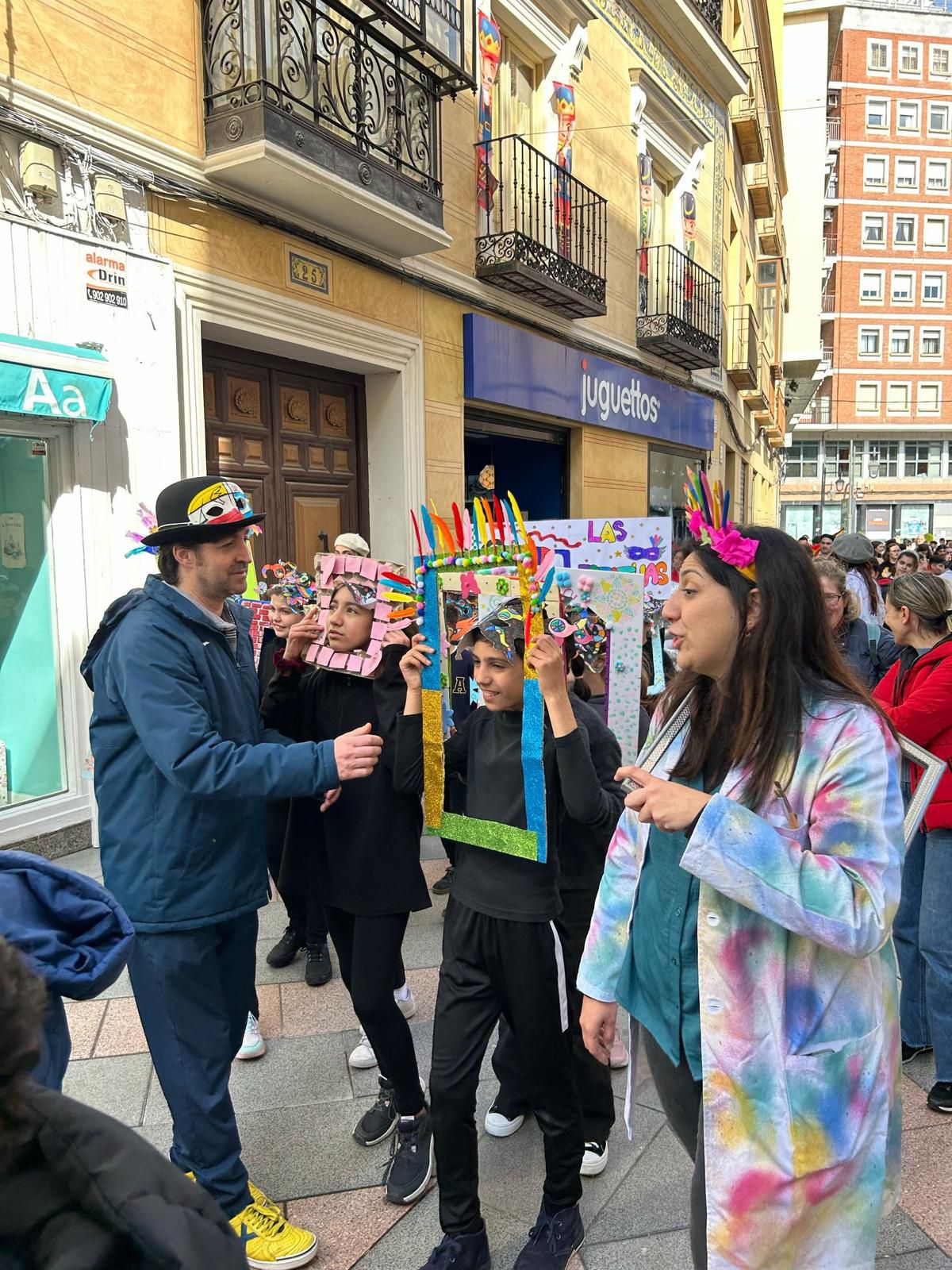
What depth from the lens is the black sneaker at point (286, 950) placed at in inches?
163

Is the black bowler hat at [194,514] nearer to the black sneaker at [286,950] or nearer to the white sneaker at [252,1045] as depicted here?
the white sneaker at [252,1045]

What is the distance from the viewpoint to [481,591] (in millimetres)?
2396

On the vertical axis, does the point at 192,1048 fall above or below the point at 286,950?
above

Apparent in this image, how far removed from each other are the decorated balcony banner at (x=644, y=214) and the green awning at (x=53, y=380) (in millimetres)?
9001

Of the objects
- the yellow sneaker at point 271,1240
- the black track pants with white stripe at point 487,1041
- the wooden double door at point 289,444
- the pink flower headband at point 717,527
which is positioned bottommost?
the yellow sneaker at point 271,1240

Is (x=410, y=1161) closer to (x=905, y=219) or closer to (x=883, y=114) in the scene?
(x=905, y=219)

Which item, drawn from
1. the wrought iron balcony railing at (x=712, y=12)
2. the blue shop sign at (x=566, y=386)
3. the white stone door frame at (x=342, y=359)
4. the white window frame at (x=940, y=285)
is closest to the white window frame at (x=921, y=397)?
the white window frame at (x=940, y=285)

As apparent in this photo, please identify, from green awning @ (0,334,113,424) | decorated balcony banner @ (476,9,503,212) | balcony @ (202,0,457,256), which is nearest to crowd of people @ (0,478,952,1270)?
green awning @ (0,334,113,424)

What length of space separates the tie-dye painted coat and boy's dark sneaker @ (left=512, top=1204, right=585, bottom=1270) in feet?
2.70

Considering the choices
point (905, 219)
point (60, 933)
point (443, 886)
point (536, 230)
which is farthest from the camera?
point (905, 219)

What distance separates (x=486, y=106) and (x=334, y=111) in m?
3.11

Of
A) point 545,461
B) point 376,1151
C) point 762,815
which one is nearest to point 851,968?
point 762,815

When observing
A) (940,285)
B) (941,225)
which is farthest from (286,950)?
(941,225)

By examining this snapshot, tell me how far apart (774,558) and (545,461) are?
9729 millimetres
